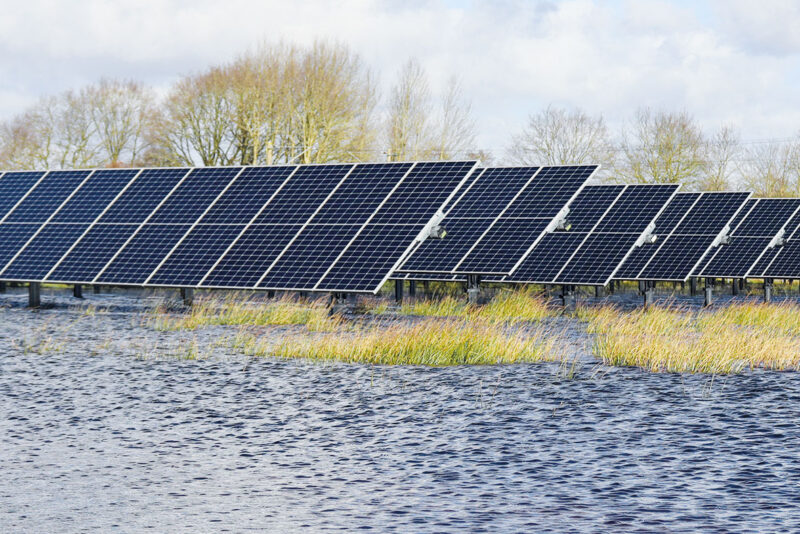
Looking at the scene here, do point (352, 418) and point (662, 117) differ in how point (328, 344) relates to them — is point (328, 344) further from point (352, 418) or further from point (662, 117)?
point (662, 117)

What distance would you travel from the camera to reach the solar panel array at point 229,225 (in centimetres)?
2573

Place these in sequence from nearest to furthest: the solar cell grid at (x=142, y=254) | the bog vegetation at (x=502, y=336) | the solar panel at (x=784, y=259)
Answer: the bog vegetation at (x=502, y=336), the solar cell grid at (x=142, y=254), the solar panel at (x=784, y=259)

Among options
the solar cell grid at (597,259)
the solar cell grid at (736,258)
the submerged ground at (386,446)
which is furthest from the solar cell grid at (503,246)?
the solar cell grid at (736,258)

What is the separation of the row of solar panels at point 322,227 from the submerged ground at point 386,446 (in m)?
7.11

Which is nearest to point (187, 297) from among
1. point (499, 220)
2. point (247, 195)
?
point (247, 195)

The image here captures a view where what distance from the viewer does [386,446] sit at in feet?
38.8

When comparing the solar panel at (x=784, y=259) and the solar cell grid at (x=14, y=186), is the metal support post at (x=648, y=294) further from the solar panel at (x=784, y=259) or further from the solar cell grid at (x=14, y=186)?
the solar cell grid at (x=14, y=186)

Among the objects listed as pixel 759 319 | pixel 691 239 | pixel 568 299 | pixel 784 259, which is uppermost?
pixel 691 239

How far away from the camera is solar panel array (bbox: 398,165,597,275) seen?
31.1m

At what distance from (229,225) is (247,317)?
117 inches

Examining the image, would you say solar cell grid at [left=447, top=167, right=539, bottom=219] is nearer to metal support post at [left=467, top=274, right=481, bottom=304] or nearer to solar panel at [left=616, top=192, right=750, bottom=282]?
metal support post at [left=467, top=274, right=481, bottom=304]

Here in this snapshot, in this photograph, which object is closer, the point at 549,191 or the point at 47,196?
the point at 47,196

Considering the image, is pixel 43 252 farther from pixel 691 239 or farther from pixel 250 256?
pixel 691 239

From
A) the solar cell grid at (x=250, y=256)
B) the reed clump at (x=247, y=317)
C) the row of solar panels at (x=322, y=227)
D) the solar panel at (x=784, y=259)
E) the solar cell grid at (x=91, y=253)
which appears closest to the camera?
the reed clump at (x=247, y=317)
